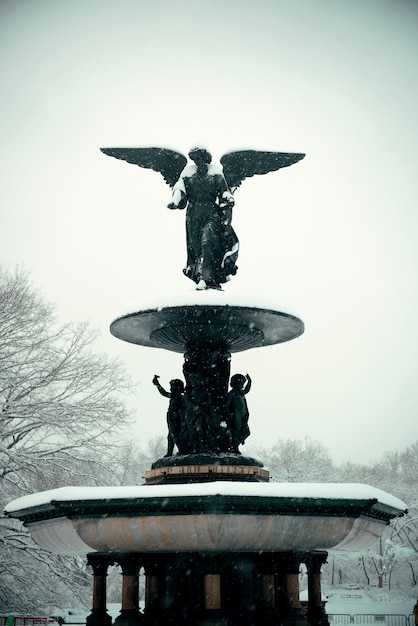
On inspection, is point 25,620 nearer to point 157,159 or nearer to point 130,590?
point 130,590

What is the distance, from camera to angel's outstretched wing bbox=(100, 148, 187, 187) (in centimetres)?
1022

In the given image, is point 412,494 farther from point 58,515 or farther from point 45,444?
point 58,515

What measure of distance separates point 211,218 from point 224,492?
4324 millimetres

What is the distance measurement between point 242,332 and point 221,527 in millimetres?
3040

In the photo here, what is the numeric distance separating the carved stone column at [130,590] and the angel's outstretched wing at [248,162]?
502cm

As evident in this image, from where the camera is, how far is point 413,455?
60531mm

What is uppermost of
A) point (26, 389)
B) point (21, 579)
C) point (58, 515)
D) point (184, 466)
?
point (26, 389)

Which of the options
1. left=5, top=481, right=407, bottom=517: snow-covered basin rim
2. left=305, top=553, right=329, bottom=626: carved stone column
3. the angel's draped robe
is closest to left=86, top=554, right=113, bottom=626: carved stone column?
left=5, top=481, right=407, bottom=517: snow-covered basin rim

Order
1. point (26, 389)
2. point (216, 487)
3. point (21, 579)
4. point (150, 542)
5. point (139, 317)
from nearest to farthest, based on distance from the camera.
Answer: point (216, 487) < point (150, 542) < point (139, 317) < point (21, 579) < point (26, 389)

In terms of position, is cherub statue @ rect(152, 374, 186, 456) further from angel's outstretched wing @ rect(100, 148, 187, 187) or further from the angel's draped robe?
angel's outstretched wing @ rect(100, 148, 187, 187)

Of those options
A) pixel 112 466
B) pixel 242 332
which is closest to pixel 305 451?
pixel 112 466

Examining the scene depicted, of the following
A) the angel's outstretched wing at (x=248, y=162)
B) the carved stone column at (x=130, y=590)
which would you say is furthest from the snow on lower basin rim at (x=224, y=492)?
the angel's outstretched wing at (x=248, y=162)

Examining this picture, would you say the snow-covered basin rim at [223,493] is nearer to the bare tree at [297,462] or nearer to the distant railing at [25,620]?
the distant railing at [25,620]

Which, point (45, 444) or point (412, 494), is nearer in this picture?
point (45, 444)
